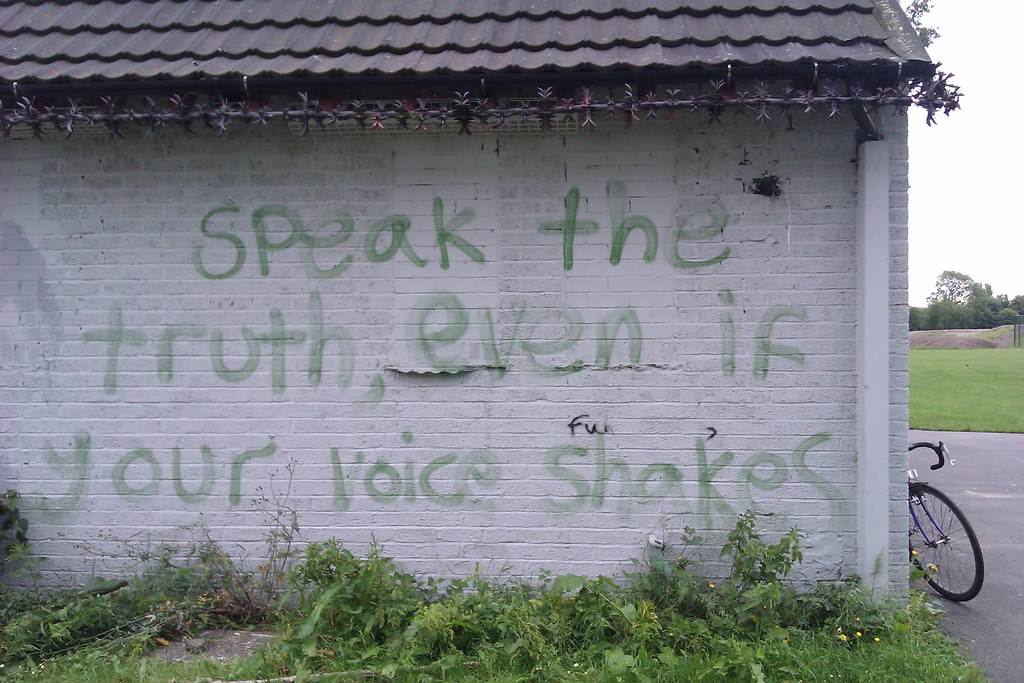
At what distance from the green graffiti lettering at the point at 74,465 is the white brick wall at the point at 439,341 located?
0.02 metres

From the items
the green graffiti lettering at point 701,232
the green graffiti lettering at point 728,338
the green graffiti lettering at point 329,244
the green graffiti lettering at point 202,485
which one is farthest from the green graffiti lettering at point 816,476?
the green graffiti lettering at point 202,485

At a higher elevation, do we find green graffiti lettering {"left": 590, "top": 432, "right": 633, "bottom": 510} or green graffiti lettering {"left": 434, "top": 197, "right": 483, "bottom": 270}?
green graffiti lettering {"left": 434, "top": 197, "right": 483, "bottom": 270}

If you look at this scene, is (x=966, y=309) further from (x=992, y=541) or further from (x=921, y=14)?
(x=992, y=541)

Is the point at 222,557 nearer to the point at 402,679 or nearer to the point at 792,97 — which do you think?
the point at 402,679

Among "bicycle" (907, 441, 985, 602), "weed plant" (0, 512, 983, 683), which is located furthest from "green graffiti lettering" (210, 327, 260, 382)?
"bicycle" (907, 441, 985, 602)

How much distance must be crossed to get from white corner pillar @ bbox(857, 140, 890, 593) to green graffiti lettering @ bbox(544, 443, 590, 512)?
1.50 meters

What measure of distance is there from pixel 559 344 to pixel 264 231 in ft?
6.02

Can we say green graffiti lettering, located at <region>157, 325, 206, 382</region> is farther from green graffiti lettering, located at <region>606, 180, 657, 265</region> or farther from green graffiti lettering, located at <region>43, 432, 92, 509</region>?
green graffiti lettering, located at <region>606, 180, 657, 265</region>

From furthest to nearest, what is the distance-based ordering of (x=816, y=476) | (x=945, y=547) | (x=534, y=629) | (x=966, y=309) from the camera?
1. (x=966, y=309)
2. (x=945, y=547)
3. (x=816, y=476)
4. (x=534, y=629)

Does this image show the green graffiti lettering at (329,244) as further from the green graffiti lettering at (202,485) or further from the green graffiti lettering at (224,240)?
the green graffiti lettering at (202,485)

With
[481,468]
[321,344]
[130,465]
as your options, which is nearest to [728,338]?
[481,468]

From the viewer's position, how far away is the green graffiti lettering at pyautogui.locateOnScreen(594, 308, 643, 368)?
3.87 metres

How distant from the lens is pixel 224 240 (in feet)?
13.1

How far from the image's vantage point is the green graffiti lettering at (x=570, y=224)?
153 inches
